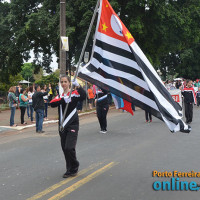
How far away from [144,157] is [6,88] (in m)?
25.6

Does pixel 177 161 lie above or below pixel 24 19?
below

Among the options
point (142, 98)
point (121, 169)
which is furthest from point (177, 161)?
point (142, 98)

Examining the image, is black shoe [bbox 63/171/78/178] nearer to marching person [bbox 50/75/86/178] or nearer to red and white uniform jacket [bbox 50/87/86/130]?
marching person [bbox 50/75/86/178]

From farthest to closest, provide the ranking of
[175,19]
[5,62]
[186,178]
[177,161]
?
[5,62], [175,19], [177,161], [186,178]

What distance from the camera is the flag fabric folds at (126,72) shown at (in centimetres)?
551

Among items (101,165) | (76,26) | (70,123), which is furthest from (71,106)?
(76,26)

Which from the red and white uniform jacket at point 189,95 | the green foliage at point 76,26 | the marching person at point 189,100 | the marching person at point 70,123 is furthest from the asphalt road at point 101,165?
the green foliage at point 76,26

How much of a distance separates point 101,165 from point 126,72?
210 centimetres

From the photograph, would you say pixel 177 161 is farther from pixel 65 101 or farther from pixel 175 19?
pixel 175 19

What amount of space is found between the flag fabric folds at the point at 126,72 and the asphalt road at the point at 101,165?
1.24m

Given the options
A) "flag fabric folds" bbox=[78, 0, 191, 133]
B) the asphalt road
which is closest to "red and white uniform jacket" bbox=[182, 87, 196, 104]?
the asphalt road

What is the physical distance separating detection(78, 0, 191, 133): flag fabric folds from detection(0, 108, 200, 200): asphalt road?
124 cm

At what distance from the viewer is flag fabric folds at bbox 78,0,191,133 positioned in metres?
5.51

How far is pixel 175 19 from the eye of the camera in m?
23.1
